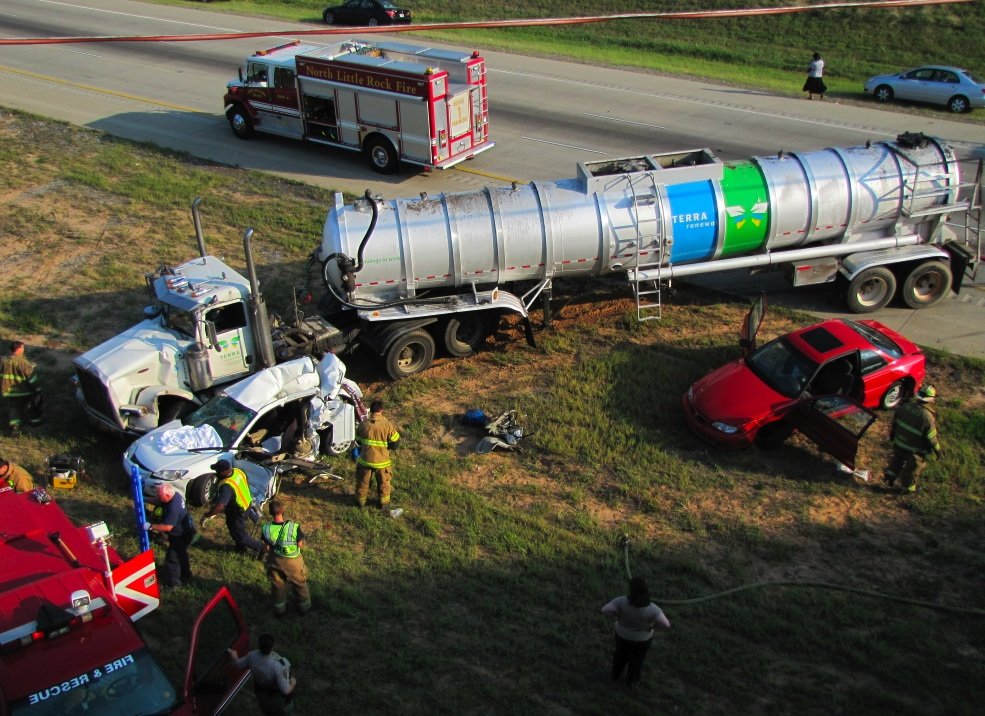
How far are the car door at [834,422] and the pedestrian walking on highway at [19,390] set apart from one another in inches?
418

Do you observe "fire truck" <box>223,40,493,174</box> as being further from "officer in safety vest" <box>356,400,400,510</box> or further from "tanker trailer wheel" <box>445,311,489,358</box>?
"officer in safety vest" <box>356,400,400,510</box>

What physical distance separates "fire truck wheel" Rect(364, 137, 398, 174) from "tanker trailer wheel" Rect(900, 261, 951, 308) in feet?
38.2

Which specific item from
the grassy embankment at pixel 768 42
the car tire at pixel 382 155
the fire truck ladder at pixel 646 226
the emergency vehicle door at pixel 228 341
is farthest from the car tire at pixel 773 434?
the grassy embankment at pixel 768 42

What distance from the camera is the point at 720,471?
1271cm

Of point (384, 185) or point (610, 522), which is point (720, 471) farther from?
point (384, 185)

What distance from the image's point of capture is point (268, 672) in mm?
8438

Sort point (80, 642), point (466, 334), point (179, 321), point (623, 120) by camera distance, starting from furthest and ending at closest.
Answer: point (623, 120) < point (466, 334) < point (179, 321) < point (80, 642)

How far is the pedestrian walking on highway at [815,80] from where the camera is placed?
89.4 feet

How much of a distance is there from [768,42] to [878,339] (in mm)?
23398

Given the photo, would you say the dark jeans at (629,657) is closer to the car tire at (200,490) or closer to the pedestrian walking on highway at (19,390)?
the car tire at (200,490)

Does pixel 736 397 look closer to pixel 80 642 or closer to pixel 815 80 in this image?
pixel 80 642

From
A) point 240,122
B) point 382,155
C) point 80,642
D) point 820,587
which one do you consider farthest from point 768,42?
point 80,642

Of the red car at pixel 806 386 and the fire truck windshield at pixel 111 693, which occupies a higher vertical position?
the fire truck windshield at pixel 111 693

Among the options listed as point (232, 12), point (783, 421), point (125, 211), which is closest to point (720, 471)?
point (783, 421)
